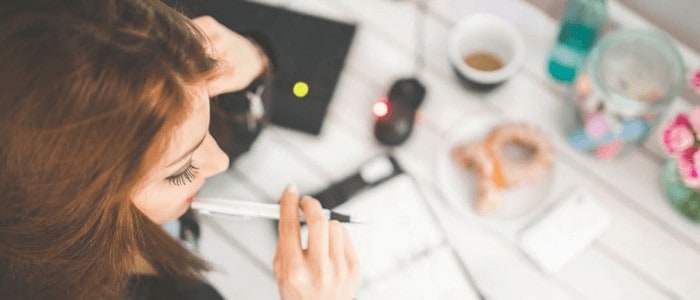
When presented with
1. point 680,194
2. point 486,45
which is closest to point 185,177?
point 486,45

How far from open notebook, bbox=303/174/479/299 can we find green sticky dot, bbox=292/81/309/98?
15 cm

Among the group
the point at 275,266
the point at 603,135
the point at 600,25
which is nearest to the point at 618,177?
the point at 603,135

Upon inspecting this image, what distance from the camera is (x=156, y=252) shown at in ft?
2.35

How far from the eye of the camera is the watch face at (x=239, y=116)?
0.82 m

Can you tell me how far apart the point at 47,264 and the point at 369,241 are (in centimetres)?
38

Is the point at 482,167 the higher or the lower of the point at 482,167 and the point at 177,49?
the lower

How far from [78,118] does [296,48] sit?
0.48 m

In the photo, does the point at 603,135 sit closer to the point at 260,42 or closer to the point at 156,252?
the point at 260,42

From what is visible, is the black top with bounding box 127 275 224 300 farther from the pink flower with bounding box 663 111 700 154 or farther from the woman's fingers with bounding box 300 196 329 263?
the pink flower with bounding box 663 111 700 154

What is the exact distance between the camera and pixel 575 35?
0.88 meters

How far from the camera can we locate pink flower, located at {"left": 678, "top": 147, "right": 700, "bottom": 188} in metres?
0.71

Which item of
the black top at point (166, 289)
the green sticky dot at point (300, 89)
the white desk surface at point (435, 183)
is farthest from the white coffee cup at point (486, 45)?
the black top at point (166, 289)

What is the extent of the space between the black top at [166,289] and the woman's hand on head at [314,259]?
10 cm

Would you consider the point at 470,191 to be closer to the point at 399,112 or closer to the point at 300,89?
the point at 399,112
